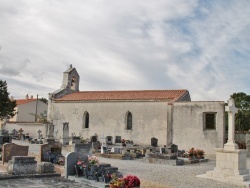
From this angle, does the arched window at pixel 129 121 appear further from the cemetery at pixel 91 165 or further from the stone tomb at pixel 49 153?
the stone tomb at pixel 49 153

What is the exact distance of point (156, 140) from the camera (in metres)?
25.3

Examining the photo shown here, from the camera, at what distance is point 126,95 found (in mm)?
30984

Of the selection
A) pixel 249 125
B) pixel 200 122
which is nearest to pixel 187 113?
pixel 200 122

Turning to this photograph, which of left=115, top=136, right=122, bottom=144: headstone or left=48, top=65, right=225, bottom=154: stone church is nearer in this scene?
left=48, top=65, right=225, bottom=154: stone church


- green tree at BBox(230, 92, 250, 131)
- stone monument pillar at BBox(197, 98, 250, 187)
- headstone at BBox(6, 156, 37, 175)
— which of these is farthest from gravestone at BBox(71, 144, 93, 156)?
green tree at BBox(230, 92, 250, 131)

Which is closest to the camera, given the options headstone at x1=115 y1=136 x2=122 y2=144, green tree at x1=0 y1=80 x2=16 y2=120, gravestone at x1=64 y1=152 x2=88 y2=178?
gravestone at x1=64 y1=152 x2=88 y2=178

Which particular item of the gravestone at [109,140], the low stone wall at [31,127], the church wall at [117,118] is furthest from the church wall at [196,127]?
the low stone wall at [31,127]

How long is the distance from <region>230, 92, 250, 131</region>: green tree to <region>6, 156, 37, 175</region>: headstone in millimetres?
40221

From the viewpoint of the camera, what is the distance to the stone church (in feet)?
84.0

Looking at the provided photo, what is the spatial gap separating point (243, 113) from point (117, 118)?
2725cm

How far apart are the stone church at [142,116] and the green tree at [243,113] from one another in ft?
65.4

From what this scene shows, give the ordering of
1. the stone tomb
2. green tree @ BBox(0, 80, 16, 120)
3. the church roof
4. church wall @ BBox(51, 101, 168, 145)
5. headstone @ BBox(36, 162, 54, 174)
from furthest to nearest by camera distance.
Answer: green tree @ BBox(0, 80, 16, 120)
the church roof
church wall @ BBox(51, 101, 168, 145)
the stone tomb
headstone @ BBox(36, 162, 54, 174)

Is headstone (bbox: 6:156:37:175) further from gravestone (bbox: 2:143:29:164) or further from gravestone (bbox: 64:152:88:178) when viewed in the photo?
gravestone (bbox: 2:143:29:164)

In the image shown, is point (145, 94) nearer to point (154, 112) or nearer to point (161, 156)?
point (154, 112)
